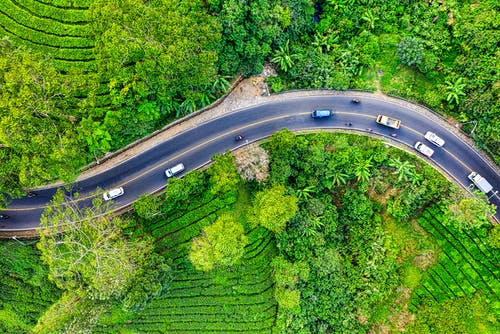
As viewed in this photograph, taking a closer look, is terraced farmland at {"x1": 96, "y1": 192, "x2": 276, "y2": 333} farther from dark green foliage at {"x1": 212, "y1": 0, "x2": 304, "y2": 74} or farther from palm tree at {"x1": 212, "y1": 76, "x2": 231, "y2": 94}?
dark green foliage at {"x1": 212, "y1": 0, "x2": 304, "y2": 74}

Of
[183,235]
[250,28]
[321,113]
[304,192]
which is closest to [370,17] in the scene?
[321,113]

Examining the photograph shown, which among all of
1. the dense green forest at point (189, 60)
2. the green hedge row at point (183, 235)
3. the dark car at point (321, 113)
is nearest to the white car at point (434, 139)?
the dense green forest at point (189, 60)

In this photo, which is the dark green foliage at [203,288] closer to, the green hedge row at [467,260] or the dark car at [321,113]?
the dark car at [321,113]

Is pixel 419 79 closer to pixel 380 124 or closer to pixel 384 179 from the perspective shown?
pixel 380 124

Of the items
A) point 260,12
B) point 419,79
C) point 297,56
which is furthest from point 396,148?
point 260,12

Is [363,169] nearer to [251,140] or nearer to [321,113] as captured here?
[321,113]
